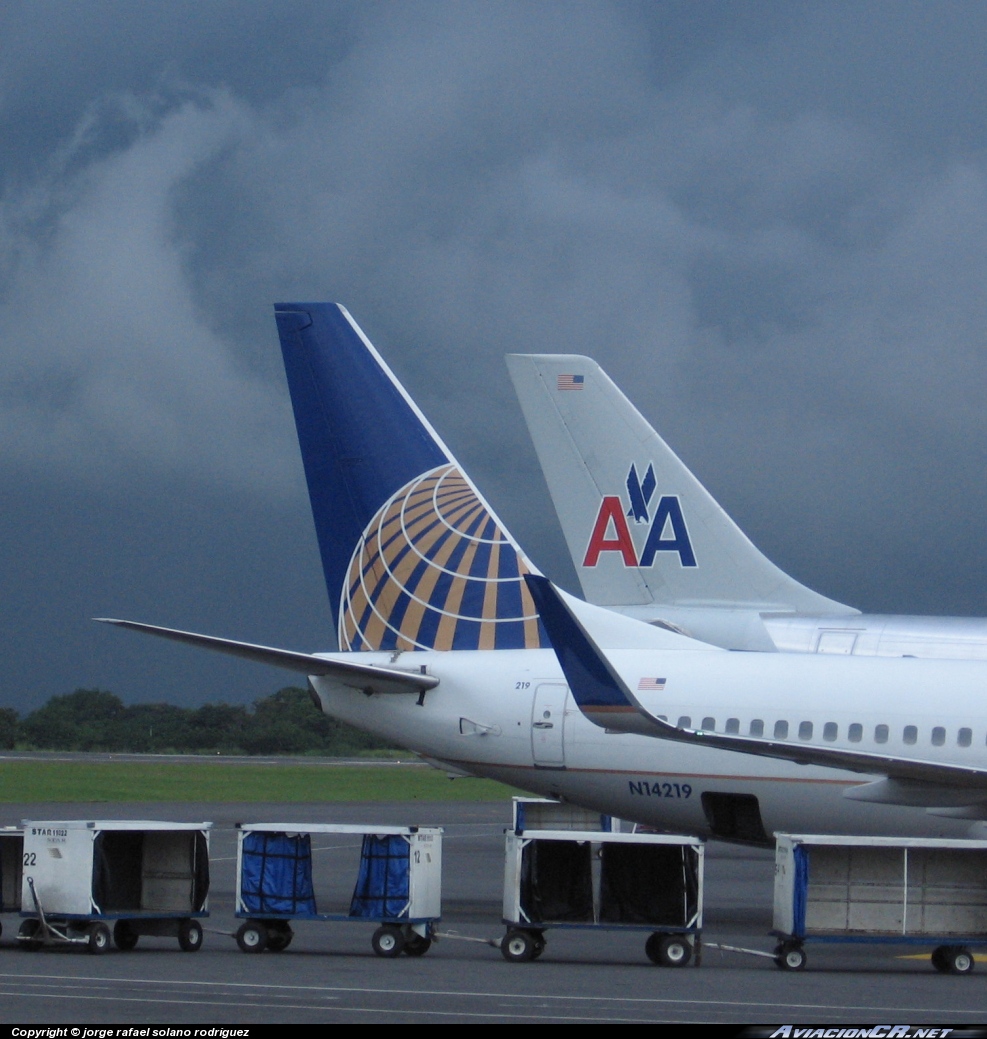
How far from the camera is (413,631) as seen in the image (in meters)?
26.4

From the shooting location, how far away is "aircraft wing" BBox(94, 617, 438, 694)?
2158 cm

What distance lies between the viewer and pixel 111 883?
1806 centimetres

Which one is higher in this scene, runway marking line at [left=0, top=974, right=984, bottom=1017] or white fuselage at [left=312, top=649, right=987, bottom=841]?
white fuselage at [left=312, top=649, right=987, bottom=841]

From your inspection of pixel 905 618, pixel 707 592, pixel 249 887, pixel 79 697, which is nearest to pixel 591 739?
pixel 249 887

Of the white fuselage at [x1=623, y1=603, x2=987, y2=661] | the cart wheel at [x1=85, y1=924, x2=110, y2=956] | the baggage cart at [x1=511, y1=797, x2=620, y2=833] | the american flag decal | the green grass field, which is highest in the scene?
the white fuselage at [x1=623, y1=603, x2=987, y2=661]

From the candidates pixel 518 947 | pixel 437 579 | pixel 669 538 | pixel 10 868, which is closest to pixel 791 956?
pixel 518 947

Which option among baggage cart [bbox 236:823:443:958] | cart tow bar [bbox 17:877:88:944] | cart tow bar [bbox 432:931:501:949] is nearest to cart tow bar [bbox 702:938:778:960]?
cart tow bar [bbox 432:931:501:949]

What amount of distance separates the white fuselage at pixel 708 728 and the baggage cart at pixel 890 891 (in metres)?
4.10

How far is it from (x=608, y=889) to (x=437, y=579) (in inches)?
352

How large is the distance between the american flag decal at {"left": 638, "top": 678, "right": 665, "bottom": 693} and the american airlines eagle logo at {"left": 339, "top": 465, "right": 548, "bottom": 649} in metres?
2.05

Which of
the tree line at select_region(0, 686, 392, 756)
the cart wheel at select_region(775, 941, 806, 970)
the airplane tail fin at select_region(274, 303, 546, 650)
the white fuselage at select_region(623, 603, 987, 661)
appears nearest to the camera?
the cart wheel at select_region(775, 941, 806, 970)

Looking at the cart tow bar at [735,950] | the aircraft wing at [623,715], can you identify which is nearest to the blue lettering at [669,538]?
the aircraft wing at [623,715]

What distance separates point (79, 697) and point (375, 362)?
8889 centimetres

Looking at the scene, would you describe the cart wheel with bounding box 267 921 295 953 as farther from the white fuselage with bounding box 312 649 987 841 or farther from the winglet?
the white fuselage with bounding box 312 649 987 841
